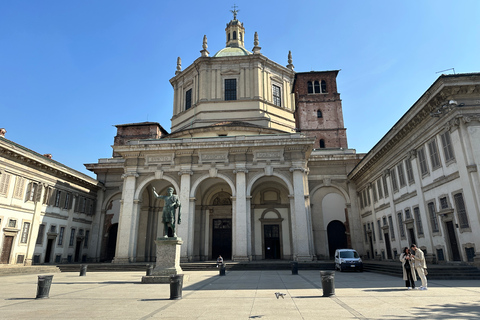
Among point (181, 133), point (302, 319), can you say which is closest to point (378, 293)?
point (302, 319)

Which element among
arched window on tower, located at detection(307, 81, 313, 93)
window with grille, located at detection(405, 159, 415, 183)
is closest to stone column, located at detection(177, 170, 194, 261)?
window with grille, located at detection(405, 159, 415, 183)

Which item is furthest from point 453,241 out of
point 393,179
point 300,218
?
point 300,218

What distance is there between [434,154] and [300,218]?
11.0 metres

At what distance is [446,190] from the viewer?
17.1m

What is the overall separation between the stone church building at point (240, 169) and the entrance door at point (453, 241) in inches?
403

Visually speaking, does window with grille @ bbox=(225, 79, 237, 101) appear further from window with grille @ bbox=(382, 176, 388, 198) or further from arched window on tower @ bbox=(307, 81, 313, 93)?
window with grille @ bbox=(382, 176, 388, 198)

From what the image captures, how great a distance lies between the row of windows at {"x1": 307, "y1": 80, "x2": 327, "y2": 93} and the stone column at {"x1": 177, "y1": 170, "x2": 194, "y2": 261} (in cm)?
2026

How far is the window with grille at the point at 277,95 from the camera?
3828cm

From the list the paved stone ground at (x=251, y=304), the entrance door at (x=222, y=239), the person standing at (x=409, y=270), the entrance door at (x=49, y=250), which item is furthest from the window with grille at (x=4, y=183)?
the person standing at (x=409, y=270)

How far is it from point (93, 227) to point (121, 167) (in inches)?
277

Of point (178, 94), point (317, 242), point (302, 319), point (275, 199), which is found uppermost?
point (178, 94)

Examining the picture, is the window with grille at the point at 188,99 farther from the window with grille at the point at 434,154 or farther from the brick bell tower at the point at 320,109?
the window with grille at the point at 434,154

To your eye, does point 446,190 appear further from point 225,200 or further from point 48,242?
point 48,242

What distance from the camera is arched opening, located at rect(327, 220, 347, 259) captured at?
31000 mm
